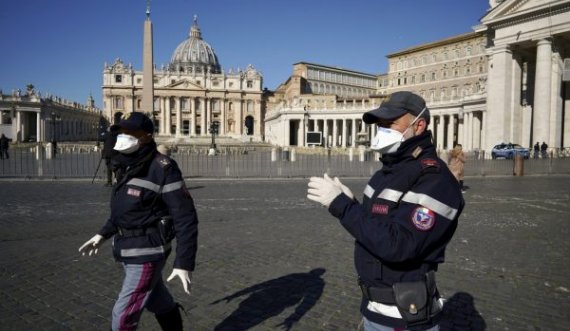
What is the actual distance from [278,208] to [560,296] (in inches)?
252

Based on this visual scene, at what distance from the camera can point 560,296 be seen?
14.8ft

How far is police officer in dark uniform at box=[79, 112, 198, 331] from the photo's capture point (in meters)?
2.72

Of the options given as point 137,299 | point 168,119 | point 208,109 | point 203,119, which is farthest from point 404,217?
point 203,119

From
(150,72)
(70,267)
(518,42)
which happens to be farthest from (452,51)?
(70,267)

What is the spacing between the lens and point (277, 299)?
4316 mm

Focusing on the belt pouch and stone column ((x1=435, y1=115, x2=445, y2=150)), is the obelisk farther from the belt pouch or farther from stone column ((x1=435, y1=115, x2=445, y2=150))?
stone column ((x1=435, y1=115, x2=445, y2=150))

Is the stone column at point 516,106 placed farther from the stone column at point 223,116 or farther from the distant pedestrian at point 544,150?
the stone column at point 223,116

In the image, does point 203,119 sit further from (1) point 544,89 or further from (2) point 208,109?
(1) point 544,89

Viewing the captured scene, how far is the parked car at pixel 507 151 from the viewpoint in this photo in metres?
27.7

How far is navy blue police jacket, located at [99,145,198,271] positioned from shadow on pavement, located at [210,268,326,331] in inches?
50.0

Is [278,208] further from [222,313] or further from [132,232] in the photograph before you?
[132,232]

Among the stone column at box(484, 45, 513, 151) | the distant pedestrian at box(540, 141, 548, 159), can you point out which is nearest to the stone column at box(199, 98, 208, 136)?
the stone column at box(484, 45, 513, 151)

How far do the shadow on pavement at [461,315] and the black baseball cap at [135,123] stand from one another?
117 inches

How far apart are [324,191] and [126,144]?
152 centimetres
